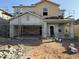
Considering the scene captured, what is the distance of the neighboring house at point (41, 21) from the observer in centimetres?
3662

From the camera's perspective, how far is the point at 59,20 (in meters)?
36.6

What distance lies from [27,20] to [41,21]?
2510 millimetres

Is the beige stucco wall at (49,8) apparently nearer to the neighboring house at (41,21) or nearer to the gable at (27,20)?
the neighboring house at (41,21)

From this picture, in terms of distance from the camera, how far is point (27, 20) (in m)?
36.9

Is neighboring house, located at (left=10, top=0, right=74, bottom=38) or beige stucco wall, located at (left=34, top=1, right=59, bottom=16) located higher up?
beige stucco wall, located at (left=34, top=1, right=59, bottom=16)

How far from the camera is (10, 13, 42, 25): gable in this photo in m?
36.6

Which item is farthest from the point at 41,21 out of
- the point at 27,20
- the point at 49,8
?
the point at 49,8

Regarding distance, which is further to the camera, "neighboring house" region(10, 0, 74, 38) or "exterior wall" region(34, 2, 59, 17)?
"exterior wall" region(34, 2, 59, 17)

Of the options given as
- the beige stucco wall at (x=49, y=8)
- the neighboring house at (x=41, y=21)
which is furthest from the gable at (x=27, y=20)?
the beige stucco wall at (x=49, y=8)

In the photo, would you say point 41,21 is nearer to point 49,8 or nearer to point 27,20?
point 27,20

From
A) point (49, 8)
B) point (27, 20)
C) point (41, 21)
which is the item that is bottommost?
point (41, 21)

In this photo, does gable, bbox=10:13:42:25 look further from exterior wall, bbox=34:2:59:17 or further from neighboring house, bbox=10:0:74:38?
exterior wall, bbox=34:2:59:17

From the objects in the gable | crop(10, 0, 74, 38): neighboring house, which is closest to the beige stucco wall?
crop(10, 0, 74, 38): neighboring house

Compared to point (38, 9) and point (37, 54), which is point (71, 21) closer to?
point (38, 9)
